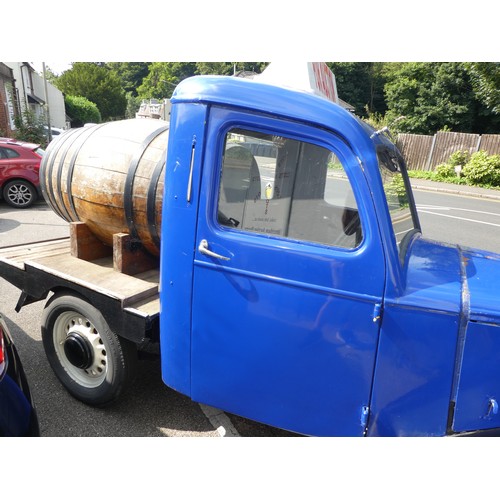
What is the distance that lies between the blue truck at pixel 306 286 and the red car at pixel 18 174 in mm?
8618

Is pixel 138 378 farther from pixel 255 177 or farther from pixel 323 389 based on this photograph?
pixel 255 177

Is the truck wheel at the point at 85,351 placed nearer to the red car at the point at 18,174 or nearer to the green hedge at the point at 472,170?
the red car at the point at 18,174

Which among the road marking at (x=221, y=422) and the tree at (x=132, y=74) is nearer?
the road marking at (x=221, y=422)

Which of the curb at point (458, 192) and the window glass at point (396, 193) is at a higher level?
the window glass at point (396, 193)

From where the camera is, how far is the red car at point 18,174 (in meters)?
9.03

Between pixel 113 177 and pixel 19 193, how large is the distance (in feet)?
25.8

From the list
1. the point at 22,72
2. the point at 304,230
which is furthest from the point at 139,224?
the point at 22,72

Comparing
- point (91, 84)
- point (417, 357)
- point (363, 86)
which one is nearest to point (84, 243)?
point (417, 357)

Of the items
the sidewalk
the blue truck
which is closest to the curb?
the sidewalk

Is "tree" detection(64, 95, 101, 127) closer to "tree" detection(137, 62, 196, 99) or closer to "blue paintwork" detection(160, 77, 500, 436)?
"tree" detection(137, 62, 196, 99)

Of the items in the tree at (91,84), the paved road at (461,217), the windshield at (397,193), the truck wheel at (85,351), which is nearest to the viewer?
the windshield at (397,193)

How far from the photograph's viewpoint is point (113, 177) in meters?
2.72

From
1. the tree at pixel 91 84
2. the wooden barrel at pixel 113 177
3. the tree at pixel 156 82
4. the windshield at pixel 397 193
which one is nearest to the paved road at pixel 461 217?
the windshield at pixel 397 193

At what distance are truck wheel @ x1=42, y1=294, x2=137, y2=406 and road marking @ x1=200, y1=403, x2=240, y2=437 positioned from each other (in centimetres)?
60
